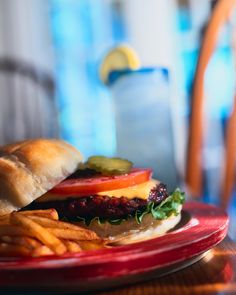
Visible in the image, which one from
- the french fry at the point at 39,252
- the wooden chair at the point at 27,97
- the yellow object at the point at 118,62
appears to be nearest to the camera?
the french fry at the point at 39,252

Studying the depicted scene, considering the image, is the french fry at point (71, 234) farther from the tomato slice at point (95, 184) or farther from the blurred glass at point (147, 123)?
the blurred glass at point (147, 123)

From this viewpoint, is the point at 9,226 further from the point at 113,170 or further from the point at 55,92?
the point at 55,92

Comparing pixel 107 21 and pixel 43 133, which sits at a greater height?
pixel 107 21

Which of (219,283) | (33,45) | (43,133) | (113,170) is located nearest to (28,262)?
(219,283)

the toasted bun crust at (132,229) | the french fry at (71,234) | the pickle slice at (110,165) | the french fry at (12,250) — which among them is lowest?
the toasted bun crust at (132,229)

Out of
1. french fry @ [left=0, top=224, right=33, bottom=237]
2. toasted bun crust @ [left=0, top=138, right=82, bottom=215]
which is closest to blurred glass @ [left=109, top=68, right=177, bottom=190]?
toasted bun crust @ [left=0, top=138, right=82, bottom=215]

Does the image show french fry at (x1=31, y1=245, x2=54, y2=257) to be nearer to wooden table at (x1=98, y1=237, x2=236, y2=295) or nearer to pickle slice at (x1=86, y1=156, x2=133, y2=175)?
wooden table at (x1=98, y1=237, x2=236, y2=295)

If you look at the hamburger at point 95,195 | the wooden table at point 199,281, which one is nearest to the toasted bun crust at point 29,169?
the hamburger at point 95,195
